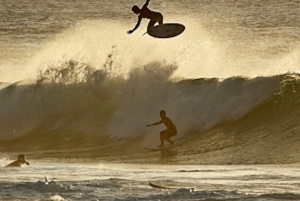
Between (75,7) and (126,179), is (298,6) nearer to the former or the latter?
(75,7)

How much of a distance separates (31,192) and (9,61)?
2859 centimetres

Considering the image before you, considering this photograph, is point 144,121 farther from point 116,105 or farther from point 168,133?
point 168,133

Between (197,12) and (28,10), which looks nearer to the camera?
(197,12)

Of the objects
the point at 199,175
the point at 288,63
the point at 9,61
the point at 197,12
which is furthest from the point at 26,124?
the point at 197,12

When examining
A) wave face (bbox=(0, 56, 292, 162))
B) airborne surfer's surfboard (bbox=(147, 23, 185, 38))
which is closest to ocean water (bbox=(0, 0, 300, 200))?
wave face (bbox=(0, 56, 292, 162))

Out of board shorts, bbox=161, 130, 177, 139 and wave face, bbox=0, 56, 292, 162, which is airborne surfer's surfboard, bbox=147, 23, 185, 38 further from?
wave face, bbox=0, 56, 292, 162

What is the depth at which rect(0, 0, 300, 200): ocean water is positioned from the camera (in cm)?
1564

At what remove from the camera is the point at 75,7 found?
6581 cm

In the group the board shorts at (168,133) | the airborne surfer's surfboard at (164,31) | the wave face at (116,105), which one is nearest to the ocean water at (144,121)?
the wave face at (116,105)

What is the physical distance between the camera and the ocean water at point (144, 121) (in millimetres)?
15641

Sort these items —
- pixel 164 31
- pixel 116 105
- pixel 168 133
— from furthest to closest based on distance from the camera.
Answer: pixel 116 105, pixel 164 31, pixel 168 133

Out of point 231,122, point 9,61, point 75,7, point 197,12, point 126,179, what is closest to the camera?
point 126,179

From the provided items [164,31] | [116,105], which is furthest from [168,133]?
[116,105]

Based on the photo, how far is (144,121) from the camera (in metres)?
25.1
